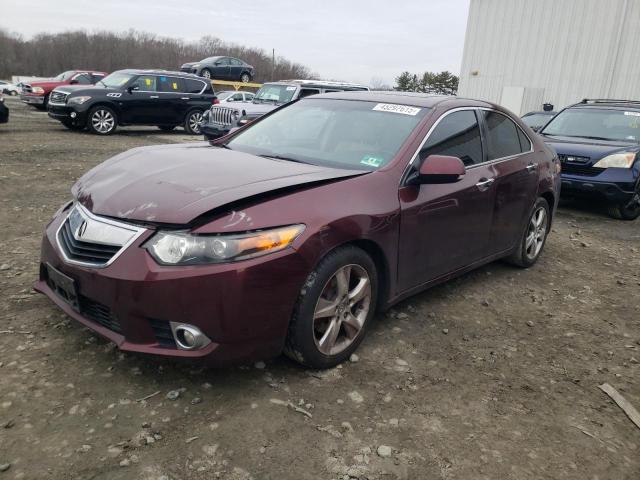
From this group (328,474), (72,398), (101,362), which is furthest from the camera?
(101,362)

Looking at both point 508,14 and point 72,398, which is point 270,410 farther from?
point 508,14

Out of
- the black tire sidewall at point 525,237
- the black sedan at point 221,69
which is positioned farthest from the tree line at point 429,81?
the black tire sidewall at point 525,237

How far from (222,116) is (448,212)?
9.71 m

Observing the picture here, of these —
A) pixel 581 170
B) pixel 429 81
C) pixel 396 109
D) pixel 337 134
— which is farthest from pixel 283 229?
pixel 429 81

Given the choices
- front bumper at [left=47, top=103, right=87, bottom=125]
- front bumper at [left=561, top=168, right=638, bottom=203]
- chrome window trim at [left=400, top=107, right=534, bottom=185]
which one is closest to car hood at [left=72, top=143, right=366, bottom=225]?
chrome window trim at [left=400, top=107, right=534, bottom=185]

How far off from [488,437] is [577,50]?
825 inches

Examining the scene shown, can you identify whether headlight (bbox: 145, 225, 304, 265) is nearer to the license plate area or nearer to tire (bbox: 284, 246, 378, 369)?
tire (bbox: 284, 246, 378, 369)

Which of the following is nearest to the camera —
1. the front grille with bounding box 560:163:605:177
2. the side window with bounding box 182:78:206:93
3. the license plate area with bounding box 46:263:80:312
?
the license plate area with bounding box 46:263:80:312

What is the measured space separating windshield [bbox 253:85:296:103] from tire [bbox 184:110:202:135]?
9.95 feet

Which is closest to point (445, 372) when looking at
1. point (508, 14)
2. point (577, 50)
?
point (577, 50)

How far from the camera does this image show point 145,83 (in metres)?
14.1

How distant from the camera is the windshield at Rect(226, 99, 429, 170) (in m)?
3.40

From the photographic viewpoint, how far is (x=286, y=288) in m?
2.56

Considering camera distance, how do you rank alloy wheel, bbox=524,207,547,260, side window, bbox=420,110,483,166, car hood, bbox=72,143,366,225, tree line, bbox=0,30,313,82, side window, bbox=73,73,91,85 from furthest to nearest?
tree line, bbox=0,30,313,82, side window, bbox=73,73,91,85, alloy wheel, bbox=524,207,547,260, side window, bbox=420,110,483,166, car hood, bbox=72,143,366,225
